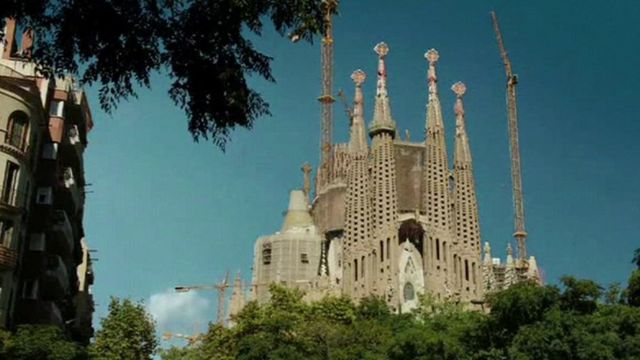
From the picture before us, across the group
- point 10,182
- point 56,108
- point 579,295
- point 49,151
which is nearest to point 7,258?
point 10,182

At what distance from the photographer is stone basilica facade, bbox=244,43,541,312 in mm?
84062

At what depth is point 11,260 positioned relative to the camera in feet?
109

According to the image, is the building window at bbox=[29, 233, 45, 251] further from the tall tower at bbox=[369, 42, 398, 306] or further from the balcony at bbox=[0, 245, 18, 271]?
the tall tower at bbox=[369, 42, 398, 306]

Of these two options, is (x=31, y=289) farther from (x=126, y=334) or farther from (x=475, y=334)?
(x=475, y=334)

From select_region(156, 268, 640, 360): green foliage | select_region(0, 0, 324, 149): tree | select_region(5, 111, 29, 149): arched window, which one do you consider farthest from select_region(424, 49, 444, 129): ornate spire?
select_region(0, 0, 324, 149): tree

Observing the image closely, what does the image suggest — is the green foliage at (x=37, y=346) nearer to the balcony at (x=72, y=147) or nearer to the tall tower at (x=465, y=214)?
the balcony at (x=72, y=147)

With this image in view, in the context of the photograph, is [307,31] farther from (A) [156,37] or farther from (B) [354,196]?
(B) [354,196]

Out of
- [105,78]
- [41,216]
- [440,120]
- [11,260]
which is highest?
[440,120]

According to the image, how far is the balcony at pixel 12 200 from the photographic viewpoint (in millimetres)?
33344

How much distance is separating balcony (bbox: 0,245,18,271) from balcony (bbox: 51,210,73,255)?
504 cm

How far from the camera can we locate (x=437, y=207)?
3425 inches

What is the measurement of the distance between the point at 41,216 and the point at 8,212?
131 inches

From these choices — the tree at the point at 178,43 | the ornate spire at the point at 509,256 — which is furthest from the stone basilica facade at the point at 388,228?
the tree at the point at 178,43

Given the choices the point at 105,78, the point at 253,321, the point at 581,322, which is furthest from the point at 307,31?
the point at 253,321
